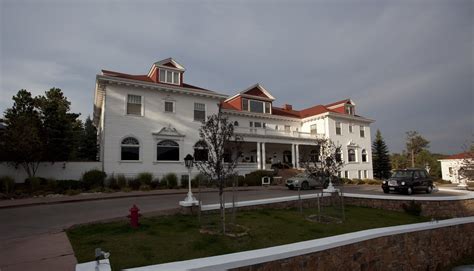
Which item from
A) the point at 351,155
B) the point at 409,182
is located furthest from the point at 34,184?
the point at 351,155

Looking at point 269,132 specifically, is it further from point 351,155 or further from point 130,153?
point 130,153

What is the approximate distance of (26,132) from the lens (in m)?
17.7

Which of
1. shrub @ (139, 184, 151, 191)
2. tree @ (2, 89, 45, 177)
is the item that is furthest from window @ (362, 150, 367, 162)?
tree @ (2, 89, 45, 177)

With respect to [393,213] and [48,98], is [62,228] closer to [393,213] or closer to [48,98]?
[393,213]

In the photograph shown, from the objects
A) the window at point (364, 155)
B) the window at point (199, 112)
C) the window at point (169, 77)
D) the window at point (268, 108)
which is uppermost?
the window at point (169, 77)

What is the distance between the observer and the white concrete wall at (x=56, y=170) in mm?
18720

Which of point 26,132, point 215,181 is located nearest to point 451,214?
point 215,181

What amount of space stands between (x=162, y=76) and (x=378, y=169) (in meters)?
40.6

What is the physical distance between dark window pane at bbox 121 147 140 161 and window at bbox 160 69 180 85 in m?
6.69

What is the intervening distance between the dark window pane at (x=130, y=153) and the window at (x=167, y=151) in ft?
5.32

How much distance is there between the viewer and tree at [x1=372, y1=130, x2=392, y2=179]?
49.1 metres

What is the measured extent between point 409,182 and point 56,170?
2358 centimetres

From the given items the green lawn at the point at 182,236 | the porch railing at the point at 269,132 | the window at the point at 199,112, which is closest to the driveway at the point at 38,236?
the green lawn at the point at 182,236

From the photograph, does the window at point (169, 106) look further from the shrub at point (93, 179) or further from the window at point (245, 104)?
the window at point (245, 104)
